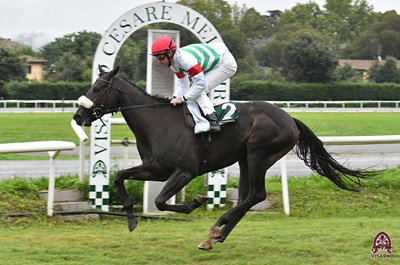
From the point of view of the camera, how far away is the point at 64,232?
267 inches

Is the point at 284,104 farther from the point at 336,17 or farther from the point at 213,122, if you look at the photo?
the point at 336,17

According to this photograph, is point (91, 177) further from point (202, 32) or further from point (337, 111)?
point (337, 111)

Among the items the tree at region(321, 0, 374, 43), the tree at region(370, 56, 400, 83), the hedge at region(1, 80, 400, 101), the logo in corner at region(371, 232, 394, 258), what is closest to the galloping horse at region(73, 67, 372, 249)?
the logo in corner at region(371, 232, 394, 258)

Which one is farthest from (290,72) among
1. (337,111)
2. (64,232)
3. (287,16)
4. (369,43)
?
(287,16)

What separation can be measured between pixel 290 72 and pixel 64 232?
144 ft

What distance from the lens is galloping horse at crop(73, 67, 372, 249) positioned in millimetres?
5980

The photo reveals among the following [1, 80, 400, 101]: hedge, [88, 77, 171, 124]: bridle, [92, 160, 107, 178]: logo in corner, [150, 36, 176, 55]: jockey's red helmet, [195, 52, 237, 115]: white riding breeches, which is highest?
[150, 36, 176, 55]: jockey's red helmet

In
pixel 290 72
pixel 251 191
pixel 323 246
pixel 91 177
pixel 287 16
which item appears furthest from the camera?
pixel 287 16

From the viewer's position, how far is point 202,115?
6.15 meters

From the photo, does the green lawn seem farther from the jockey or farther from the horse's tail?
the jockey

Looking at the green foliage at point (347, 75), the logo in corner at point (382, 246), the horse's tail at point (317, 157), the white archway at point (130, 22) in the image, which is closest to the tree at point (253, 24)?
the green foliage at point (347, 75)

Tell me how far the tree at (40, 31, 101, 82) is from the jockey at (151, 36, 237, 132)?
4384 cm

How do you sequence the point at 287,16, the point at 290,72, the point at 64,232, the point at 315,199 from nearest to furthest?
the point at 64,232
the point at 315,199
the point at 290,72
the point at 287,16

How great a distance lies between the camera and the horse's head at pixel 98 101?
6.01 metres
